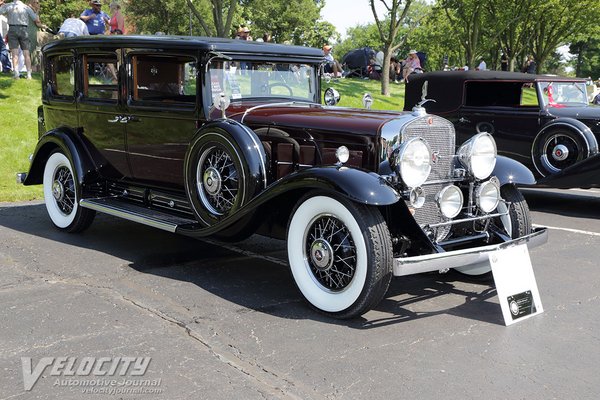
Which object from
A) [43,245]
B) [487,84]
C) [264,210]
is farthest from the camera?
[487,84]

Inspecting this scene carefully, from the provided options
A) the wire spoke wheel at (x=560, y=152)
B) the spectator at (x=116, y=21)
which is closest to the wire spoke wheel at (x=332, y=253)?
the wire spoke wheel at (x=560, y=152)

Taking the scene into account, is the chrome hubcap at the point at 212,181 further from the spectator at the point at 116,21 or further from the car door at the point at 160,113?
the spectator at the point at 116,21

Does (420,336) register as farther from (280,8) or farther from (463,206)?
(280,8)

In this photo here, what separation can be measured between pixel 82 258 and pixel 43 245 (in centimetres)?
64

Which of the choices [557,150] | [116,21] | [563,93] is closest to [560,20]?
[563,93]

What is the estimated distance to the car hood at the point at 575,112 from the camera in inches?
331

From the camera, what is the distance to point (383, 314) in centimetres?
401

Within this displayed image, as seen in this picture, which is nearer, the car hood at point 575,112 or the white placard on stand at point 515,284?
the white placard on stand at point 515,284

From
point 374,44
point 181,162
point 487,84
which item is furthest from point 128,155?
point 374,44

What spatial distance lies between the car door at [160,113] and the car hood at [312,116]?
0.41 meters

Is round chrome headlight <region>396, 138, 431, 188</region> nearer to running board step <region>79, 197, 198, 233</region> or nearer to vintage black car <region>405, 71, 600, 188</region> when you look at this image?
running board step <region>79, 197, 198, 233</region>

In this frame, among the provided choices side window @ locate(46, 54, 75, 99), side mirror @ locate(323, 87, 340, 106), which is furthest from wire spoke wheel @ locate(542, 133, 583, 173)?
side window @ locate(46, 54, 75, 99)

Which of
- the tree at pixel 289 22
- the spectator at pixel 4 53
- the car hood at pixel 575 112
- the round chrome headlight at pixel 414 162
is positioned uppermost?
the tree at pixel 289 22

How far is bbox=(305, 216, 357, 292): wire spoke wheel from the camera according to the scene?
151 inches
